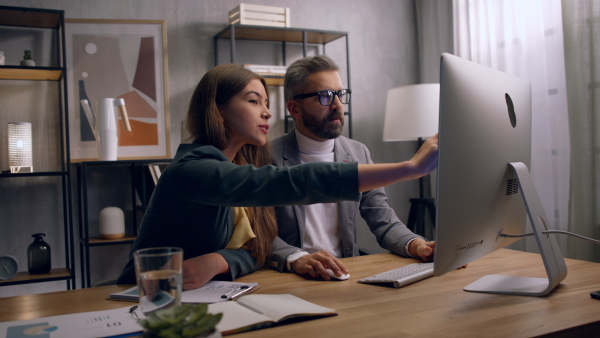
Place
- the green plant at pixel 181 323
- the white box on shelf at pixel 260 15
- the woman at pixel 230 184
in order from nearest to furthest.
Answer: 1. the green plant at pixel 181 323
2. the woman at pixel 230 184
3. the white box on shelf at pixel 260 15

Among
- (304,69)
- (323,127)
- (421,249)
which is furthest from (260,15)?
(421,249)

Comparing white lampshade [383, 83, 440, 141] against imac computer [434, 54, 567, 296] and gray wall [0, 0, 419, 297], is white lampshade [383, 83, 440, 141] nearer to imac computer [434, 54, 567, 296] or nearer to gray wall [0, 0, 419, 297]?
gray wall [0, 0, 419, 297]

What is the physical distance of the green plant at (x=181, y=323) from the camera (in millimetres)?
646

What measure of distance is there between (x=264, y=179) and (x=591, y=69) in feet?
7.51

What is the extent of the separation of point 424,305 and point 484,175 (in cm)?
29

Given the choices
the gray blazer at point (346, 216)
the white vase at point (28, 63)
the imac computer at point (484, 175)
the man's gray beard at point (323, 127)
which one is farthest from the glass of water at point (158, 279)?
the white vase at point (28, 63)

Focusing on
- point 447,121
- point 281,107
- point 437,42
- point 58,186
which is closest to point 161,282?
point 447,121

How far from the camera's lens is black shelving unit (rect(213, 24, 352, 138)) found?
3203 millimetres

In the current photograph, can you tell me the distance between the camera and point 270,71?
10.8 ft

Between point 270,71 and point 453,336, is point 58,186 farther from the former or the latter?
point 453,336

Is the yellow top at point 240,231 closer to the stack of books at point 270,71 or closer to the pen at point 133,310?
the pen at point 133,310

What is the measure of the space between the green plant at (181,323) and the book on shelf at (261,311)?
8.6 inches

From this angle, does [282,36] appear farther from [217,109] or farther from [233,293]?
[233,293]

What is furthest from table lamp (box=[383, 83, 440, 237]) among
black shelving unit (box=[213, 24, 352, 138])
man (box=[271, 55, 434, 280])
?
man (box=[271, 55, 434, 280])
